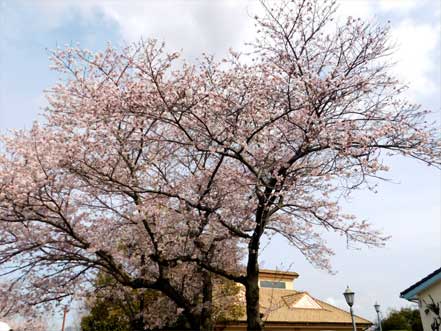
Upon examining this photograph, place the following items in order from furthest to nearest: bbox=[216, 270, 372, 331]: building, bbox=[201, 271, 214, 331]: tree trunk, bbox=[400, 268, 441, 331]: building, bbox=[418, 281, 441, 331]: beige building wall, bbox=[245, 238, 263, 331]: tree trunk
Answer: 1. bbox=[216, 270, 372, 331]: building
2. bbox=[418, 281, 441, 331]: beige building wall
3. bbox=[400, 268, 441, 331]: building
4. bbox=[201, 271, 214, 331]: tree trunk
5. bbox=[245, 238, 263, 331]: tree trunk

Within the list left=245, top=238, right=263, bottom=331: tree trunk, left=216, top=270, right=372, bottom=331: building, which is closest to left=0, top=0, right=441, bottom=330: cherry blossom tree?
left=245, top=238, right=263, bottom=331: tree trunk

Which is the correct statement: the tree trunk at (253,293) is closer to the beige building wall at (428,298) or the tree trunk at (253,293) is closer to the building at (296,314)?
the beige building wall at (428,298)

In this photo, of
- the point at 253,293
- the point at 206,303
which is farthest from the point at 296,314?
the point at 253,293

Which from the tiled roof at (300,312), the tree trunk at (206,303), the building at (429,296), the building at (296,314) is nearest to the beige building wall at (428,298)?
the building at (429,296)

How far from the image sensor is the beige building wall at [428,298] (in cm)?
1034

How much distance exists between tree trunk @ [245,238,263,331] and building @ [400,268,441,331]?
16.5 ft

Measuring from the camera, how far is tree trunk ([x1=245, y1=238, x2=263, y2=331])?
7.64 meters

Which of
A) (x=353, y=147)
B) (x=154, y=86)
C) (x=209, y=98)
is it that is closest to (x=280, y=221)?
(x=353, y=147)

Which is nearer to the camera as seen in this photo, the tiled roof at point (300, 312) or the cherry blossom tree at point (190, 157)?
the cherry blossom tree at point (190, 157)

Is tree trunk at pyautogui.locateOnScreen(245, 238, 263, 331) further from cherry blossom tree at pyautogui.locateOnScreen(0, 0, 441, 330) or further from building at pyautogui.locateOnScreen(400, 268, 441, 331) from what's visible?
building at pyautogui.locateOnScreen(400, 268, 441, 331)

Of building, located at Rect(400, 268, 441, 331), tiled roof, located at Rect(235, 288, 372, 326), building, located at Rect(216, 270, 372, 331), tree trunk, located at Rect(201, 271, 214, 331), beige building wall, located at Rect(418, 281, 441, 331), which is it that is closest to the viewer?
tree trunk, located at Rect(201, 271, 214, 331)

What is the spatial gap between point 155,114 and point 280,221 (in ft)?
13.8

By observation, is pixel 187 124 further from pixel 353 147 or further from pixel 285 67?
pixel 353 147

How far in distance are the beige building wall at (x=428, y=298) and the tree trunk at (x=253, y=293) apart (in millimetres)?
5333
